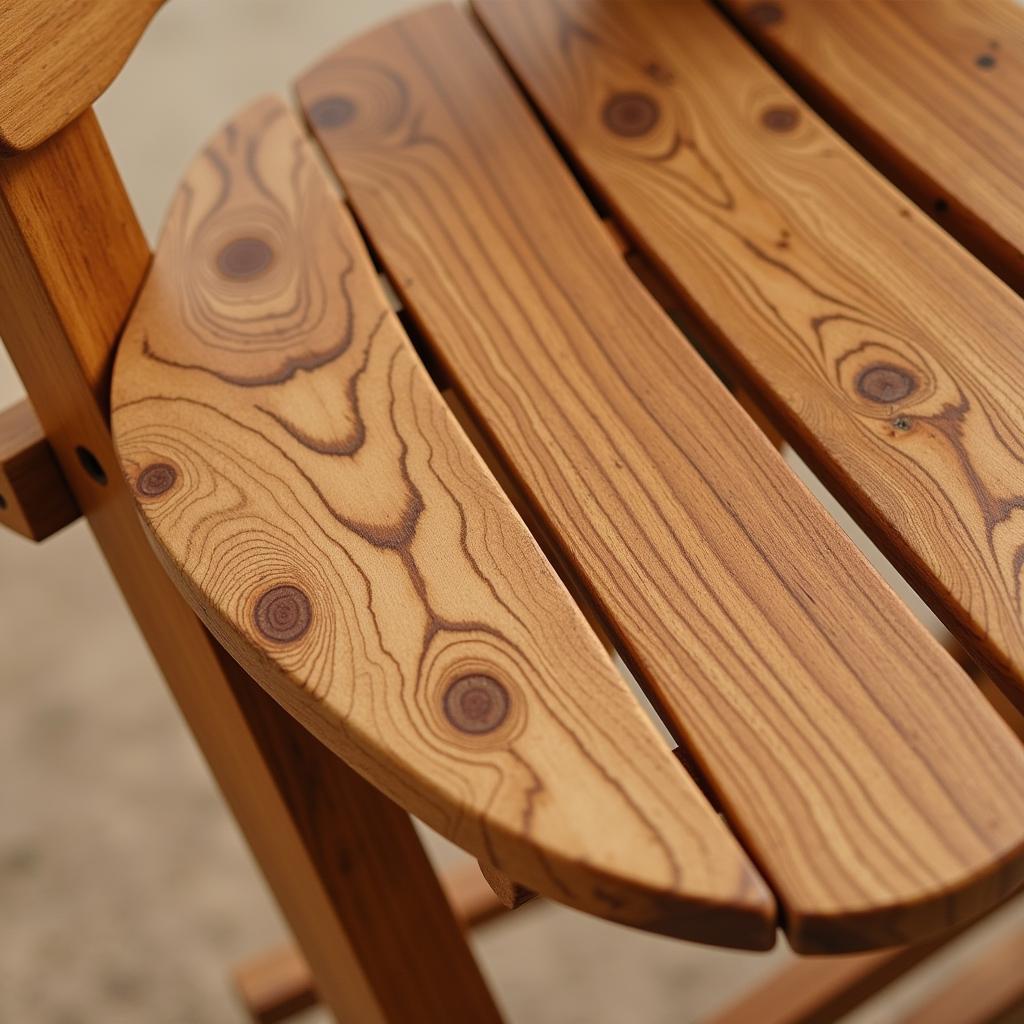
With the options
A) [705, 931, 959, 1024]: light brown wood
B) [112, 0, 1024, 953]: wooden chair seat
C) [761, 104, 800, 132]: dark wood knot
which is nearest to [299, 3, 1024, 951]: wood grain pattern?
[112, 0, 1024, 953]: wooden chair seat

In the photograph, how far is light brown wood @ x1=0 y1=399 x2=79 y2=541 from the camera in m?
0.67

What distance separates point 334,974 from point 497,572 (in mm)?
354

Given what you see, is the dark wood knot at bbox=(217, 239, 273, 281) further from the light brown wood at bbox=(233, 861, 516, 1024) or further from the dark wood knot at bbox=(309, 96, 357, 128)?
the light brown wood at bbox=(233, 861, 516, 1024)

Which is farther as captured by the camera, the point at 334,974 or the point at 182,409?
the point at 334,974

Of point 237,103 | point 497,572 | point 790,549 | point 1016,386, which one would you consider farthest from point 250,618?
point 237,103

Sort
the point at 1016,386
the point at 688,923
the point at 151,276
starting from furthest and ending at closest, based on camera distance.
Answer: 1. the point at 151,276
2. the point at 1016,386
3. the point at 688,923

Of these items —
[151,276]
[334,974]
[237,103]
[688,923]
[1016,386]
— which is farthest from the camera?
[237,103]

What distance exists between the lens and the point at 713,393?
57 centimetres

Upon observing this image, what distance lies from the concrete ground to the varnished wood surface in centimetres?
71

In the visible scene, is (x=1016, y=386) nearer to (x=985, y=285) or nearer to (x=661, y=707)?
(x=985, y=285)

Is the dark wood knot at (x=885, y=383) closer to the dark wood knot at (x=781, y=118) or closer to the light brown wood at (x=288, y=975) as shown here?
the dark wood knot at (x=781, y=118)

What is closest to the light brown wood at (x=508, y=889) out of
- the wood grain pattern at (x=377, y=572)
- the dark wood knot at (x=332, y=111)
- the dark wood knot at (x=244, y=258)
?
the wood grain pattern at (x=377, y=572)

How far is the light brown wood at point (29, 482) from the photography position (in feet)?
2.20

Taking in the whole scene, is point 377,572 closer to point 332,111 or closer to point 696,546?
point 696,546
